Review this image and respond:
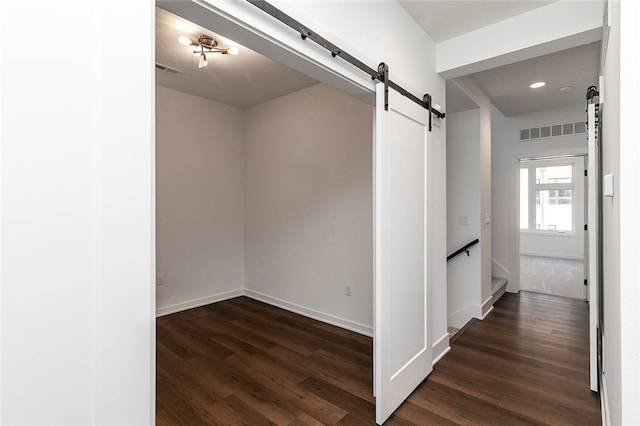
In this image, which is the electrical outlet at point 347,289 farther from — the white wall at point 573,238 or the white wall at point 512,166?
the white wall at point 573,238

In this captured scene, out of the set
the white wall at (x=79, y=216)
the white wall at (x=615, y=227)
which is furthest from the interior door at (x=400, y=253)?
the white wall at (x=79, y=216)

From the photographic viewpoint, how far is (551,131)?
4828 mm

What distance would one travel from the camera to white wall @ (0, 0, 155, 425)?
29.4 inches

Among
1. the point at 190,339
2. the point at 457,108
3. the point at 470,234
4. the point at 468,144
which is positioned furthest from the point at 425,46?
the point at 190,339

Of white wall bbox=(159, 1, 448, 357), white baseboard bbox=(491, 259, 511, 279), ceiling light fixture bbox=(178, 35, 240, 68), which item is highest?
ceiling light fixture bbox=(178, 35, 240, 68)

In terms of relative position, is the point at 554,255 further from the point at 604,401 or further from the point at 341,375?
the point at 341,375

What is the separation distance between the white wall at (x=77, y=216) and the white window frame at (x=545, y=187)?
28.6ft

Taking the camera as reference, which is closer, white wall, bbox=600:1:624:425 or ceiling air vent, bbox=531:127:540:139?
white wall, bbox=600:1:624:425

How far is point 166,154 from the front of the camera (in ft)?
12.5

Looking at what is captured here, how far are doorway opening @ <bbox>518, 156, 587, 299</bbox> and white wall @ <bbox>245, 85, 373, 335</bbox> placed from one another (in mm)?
5276

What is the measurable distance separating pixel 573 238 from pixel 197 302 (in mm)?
8519

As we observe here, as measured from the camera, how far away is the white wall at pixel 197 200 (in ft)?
12.5
